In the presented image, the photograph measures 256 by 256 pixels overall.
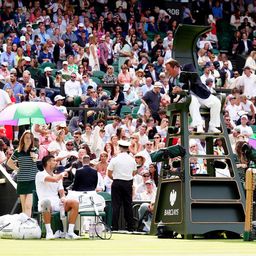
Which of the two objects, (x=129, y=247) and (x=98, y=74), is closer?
(x=129, y=247)

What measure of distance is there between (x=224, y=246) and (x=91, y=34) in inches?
846

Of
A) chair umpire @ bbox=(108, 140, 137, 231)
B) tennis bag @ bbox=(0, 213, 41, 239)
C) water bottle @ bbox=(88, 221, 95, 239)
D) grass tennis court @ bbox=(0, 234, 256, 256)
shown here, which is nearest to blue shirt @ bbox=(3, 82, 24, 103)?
chair umpire @ bbox=(108, 140, 137, 231)

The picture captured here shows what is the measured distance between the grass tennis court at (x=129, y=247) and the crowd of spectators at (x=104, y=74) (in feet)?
18.2

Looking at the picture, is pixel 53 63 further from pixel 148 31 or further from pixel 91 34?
pixel 148 31

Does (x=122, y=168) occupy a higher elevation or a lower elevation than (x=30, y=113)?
lower

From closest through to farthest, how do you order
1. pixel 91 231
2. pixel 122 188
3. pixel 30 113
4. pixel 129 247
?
pixel 129 247, pixel 91 231, pixel 122 188, pixel 30 113

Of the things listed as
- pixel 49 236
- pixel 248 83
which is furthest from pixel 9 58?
pixel 49 236

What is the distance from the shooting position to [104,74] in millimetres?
35594

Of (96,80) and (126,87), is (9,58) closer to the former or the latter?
(96,80)

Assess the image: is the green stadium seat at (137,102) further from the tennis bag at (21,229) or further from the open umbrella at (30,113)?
the tennis bag at (21,229)

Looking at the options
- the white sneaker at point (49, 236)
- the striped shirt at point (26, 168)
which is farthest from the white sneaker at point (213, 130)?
the striped shirt at point (26, 168)

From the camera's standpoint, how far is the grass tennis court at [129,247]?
1507 centimetres

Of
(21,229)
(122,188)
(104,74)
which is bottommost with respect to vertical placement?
(21,229)

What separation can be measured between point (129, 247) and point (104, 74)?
19320mm
